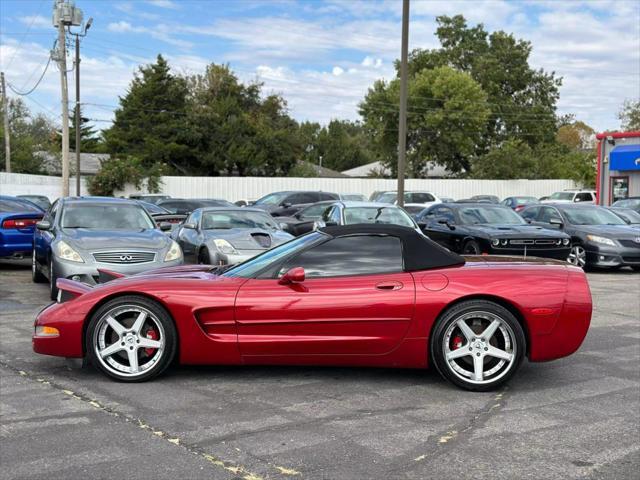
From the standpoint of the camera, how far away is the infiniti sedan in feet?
30.4

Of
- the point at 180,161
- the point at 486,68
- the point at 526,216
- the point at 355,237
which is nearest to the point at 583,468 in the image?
the point at 355,237

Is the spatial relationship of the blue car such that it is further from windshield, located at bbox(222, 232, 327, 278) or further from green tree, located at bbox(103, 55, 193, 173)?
green tree, located at bbox(103, 55, 193, 173)

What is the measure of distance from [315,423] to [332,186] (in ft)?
132

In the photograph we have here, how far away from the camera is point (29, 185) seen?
3878cm

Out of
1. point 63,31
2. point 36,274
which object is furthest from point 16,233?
point 63,31

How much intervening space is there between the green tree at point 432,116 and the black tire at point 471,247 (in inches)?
1767

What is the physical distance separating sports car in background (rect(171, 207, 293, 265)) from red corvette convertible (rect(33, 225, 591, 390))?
556 cm

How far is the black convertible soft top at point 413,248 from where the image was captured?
18.5 feet

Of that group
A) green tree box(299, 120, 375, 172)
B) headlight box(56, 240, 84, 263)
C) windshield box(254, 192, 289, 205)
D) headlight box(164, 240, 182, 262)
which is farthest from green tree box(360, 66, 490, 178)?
headlight box(56, 240, 84, 263)

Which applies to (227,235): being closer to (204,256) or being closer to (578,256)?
(204,256)

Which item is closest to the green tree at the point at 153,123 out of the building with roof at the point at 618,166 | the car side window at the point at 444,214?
the building with roof at the point at 618,166

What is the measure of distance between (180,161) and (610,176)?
107 feet

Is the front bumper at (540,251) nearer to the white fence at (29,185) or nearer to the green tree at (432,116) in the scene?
the white fence at (29,185)

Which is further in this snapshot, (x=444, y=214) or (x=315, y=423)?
(x=444, y=214)
